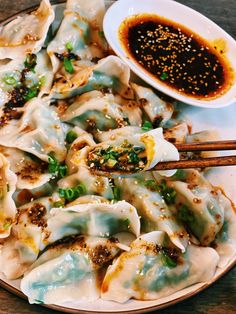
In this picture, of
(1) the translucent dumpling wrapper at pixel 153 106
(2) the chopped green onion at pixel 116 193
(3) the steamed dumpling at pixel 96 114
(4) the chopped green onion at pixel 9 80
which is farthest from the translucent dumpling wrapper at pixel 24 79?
(2) the chopped green onion at pixel 116 193

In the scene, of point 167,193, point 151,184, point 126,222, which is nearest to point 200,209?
point 167,193

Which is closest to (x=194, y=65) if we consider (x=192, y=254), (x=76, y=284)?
(x=192, y=254)

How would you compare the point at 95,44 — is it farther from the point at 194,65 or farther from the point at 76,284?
the point at 76,284

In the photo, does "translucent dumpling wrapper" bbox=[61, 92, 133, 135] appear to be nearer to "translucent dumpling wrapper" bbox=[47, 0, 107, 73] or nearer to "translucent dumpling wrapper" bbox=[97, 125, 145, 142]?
"translucent dumpling wrapper" bbox=[97, 125, 145, 142]

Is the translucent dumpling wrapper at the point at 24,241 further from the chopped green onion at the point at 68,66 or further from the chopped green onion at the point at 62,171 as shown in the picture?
the chopped green onion at the point at 68,66

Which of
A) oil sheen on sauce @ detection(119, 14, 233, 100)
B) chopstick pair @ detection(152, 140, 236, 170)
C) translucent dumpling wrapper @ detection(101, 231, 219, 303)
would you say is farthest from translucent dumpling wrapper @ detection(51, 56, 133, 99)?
translucent dumpling wrapper @ detection(101, 231, 219, 303)

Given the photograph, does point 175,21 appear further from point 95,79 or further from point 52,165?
point 52,165
